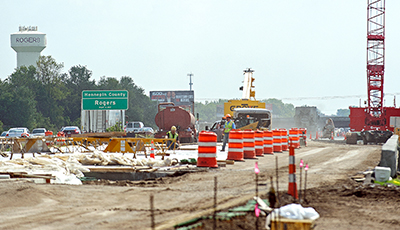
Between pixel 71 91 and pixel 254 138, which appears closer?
pixel 254 138

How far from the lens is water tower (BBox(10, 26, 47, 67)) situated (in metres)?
123

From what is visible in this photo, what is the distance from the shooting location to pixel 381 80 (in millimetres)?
56406

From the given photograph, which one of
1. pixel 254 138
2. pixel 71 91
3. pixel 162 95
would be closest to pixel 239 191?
pixel 254 138

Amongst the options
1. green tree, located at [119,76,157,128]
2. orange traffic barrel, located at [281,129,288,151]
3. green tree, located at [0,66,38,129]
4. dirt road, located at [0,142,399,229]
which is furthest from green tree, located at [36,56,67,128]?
dirt road, located at [0,142,399,229]

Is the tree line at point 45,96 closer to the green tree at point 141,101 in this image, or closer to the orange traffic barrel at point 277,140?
the green tree at point 141,101

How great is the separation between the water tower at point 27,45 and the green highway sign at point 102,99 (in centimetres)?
8268

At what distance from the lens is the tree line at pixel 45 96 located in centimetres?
7506

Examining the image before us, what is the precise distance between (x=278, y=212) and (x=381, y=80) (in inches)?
2081

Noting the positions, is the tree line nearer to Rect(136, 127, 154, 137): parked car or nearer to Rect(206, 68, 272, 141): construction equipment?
Rect(136, 127, 154, 137): parked car

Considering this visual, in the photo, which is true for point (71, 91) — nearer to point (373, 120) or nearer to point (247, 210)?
point (373, 120)

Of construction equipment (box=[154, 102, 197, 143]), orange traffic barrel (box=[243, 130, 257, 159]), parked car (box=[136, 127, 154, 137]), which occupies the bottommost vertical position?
parked car (box=[136, 127, 154, 137])

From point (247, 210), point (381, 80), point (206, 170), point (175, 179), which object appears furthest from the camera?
point (381, 80)

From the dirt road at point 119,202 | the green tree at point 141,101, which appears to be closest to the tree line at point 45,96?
the green tree at point 141,101

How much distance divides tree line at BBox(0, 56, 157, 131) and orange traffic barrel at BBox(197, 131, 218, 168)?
5928cm
